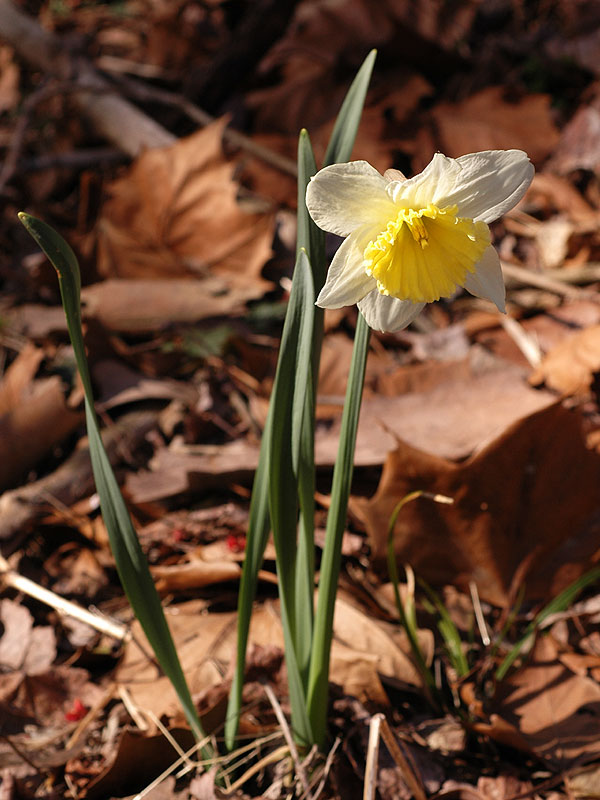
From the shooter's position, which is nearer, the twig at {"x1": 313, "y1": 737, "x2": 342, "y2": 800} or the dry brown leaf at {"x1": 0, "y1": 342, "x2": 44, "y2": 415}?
the twig at {"x1": 313, "y1": 737, "x2": 342, "y2": 800}

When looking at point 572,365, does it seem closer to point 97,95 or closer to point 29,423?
point 29,423

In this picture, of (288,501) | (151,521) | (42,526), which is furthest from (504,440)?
(42,526)

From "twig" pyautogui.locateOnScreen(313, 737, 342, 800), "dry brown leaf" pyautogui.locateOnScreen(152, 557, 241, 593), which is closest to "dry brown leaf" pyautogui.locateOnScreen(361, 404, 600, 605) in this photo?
"dry brown leaf" pyautogui.locateOnScreen(152, 557, 241, 593)

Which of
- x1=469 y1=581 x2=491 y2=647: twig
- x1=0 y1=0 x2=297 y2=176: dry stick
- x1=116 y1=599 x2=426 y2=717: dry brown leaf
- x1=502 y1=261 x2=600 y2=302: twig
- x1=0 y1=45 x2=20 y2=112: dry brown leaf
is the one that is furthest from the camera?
x1=0 y1=45 x2=20 y2=112: dry brown leaf

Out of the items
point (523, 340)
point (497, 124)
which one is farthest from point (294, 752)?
point (497, 124)

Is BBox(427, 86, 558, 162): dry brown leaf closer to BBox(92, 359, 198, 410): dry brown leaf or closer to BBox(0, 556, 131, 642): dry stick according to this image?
BBox(92, 359, 198, 410): dry brown leaf

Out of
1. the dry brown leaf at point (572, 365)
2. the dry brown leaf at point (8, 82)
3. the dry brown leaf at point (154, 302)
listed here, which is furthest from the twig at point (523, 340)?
the dry brown leaf at point (8, 82)

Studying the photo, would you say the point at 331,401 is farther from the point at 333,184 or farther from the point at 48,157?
the point at 48,157

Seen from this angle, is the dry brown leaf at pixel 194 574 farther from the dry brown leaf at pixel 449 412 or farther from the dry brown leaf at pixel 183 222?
the dry brown leaf at pixel 183 222
